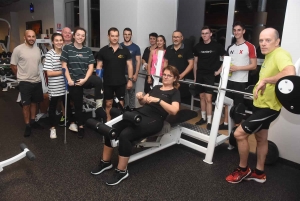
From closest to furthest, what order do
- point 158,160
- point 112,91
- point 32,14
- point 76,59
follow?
point 158,160 → point 76,59 → point 112,91 → point 32,14

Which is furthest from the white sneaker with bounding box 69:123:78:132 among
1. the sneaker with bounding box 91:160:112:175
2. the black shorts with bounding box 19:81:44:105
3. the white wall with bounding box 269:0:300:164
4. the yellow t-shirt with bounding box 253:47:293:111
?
the white wall with bounding box 269:0:300:164

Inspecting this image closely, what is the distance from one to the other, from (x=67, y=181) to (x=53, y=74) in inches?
57.8

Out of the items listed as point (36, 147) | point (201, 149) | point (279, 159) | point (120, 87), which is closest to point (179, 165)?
point (201, 149)

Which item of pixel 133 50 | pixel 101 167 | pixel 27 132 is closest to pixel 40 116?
pixel 27 132

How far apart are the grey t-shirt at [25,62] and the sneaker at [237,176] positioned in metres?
2.74

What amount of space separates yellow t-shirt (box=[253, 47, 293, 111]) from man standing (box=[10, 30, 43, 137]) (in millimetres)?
2800

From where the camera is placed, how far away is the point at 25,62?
333 cm

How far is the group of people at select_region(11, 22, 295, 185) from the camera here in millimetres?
2139

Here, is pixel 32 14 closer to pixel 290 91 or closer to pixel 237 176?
pixel 237 176

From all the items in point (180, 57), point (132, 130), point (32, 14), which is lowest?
point (132, 130)

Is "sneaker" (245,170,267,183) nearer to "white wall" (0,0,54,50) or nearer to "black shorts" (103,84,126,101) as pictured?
"black shorts" (103,84,126,101)

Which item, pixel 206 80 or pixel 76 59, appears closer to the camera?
pixel 76 59

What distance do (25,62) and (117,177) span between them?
6.82 ft

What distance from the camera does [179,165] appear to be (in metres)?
2.74
